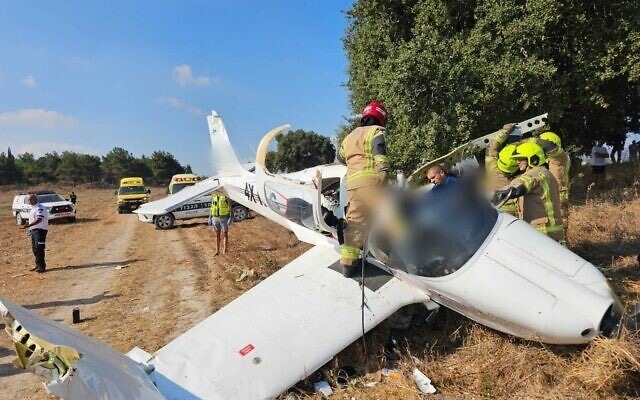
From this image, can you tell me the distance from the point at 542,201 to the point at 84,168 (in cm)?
Answer: 7070

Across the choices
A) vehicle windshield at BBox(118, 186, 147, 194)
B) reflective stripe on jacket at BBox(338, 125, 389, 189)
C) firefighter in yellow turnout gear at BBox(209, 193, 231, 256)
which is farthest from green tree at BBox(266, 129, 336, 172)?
reflective stripe on jacket at BBox(338, 125, 389, 189)

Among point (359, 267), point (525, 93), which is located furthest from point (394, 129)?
point (359, 267)

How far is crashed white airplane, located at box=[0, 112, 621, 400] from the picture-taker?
9.45 feet

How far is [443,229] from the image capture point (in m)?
3.98

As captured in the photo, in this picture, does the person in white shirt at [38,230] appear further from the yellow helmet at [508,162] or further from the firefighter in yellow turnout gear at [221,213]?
the yellow helmet at [508,162]

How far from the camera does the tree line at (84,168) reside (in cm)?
5600

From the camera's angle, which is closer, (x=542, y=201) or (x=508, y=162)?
(x=542, y=201)

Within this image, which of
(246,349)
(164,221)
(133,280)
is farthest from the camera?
(164,221)

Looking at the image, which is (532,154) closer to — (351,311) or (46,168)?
(351,311)

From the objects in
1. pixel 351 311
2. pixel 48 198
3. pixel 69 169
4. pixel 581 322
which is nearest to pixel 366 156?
pixel 351 311

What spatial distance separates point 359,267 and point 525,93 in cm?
785

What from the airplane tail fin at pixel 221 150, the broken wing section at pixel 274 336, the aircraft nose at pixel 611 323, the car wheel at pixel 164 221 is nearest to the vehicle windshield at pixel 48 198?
the car wheel at pixel 164 221

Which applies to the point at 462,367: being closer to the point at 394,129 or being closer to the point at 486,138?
the point at 486,138

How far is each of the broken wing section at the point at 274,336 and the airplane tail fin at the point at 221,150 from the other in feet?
21.7
